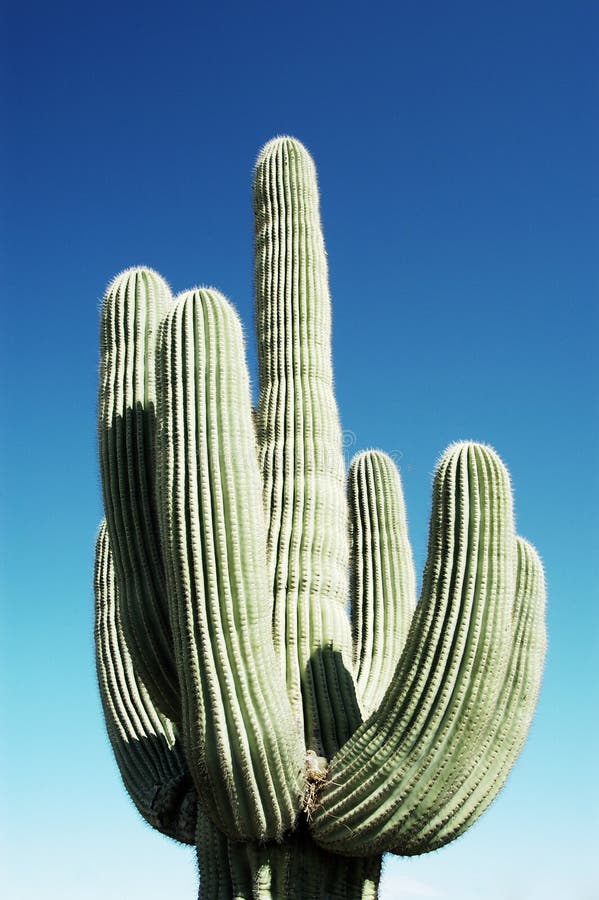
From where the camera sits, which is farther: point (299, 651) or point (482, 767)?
point (299, 651)

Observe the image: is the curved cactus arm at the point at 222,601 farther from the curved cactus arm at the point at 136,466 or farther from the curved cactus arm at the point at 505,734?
the curved cactus arm at the point at 505,734

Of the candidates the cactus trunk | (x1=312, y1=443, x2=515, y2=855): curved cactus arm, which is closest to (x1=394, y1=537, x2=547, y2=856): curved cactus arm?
(x1=312, y1=443, x2=515, y2=855): curved cactus arm

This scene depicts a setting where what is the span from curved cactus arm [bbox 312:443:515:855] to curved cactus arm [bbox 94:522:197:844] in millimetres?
1176

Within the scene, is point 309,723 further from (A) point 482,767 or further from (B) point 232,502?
(B) point 232,502

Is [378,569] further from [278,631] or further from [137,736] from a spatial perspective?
[137,736]

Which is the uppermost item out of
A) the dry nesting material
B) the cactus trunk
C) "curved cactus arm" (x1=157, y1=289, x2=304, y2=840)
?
"curved cactus arm" (x1=157, y1=289, x2=304, y2=840)

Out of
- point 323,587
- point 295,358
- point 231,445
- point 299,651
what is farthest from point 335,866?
point 295,358

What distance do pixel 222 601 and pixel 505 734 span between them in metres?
1.70

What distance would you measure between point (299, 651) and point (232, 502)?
1302 millimetres

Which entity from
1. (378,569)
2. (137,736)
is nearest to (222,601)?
(137,736)

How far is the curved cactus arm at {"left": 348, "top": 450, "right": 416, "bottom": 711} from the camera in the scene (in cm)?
666

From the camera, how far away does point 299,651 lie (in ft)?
19.2

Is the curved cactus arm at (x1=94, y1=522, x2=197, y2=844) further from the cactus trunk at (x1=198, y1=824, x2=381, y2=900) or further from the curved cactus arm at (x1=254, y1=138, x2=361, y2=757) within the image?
the curved cactus arm at (x1=254, y1=138, x2=361, y2=757)

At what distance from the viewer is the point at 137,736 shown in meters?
6.49
